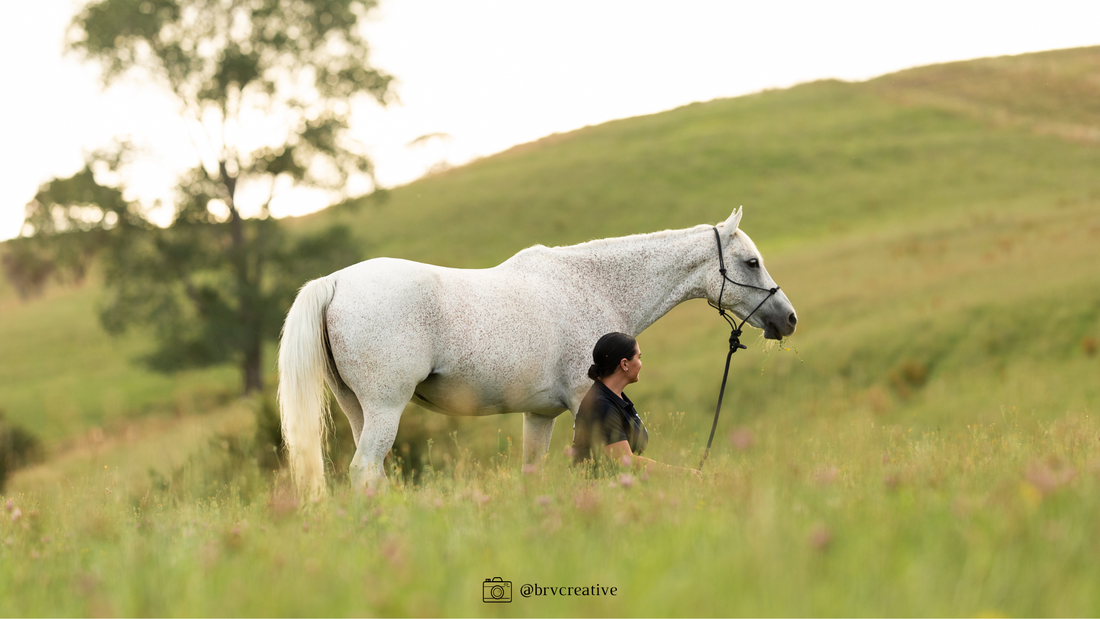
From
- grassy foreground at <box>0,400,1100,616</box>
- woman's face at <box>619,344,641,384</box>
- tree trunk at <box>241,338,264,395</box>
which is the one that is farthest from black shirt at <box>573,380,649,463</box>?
tree trunk at <box>241,338,264,395</box>

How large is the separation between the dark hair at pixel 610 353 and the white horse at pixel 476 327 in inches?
16.0

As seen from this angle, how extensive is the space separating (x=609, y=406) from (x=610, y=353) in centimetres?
38

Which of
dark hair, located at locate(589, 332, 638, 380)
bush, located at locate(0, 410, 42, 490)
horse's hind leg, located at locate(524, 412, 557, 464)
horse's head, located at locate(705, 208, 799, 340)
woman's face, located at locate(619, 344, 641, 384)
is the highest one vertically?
horse's head, located at locate(705, 208, 799, 340)

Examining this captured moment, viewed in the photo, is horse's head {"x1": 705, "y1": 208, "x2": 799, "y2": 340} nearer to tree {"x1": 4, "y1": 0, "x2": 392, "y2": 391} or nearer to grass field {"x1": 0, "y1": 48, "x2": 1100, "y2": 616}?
grass field {"x1": 0, "y1": 48, "x2": 1100, "y2": 616}

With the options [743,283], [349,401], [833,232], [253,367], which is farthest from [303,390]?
[833,232]

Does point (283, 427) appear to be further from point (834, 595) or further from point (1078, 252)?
point (1078, 252)

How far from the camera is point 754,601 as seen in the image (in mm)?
2352

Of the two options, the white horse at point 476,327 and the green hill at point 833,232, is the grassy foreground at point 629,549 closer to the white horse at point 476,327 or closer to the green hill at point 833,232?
the white horse at point 476,327

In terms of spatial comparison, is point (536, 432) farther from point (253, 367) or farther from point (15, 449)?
point (253, 367)

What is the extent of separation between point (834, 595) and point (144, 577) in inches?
97.7

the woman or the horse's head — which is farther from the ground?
the horse's head

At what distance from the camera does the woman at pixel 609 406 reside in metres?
5.18

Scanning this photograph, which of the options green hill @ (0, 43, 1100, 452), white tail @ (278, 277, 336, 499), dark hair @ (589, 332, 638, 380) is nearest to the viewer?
white tail @ (278, 277, 336, 499)

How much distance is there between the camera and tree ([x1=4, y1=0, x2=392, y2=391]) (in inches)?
805
